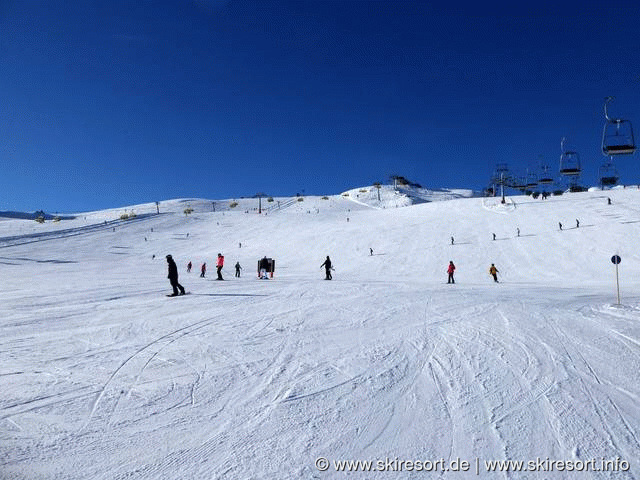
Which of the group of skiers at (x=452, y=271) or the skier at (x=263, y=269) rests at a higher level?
the skier at (x=263, y=269)

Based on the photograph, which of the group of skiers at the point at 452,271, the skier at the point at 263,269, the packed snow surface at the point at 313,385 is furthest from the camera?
the skier at the point at 263,269

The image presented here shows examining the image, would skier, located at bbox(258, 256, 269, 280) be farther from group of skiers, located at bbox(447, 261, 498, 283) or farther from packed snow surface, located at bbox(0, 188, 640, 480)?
group of skiers, located at bbox(447, 261, 498, 283)

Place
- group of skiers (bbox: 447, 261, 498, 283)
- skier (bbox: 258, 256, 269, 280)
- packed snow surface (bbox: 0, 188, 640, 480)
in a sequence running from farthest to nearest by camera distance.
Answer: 1. skier (bbox: 258, 256, 269, 280)
2. group of skiers (bbox: 447, 261, 498, 283)
3. packed snow surface (bbox: 0, 188, 640, 480)

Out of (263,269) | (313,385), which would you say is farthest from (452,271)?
(313,385)

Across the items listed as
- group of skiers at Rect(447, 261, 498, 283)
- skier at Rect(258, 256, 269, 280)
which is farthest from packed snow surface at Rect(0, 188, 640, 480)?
skier at Rect(258, 256, 269, 280)

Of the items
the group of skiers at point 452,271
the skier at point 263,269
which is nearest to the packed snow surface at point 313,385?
the group of skiers at point 452,271

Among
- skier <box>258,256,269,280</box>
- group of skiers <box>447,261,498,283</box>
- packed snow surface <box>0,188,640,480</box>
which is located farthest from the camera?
skier <box>258,256,269,280</box>

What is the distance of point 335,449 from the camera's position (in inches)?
140

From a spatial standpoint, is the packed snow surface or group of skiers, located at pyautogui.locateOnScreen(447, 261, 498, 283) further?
group of skiers, located at pyautogui.locateOnScreen(447, 261, 498, 283)

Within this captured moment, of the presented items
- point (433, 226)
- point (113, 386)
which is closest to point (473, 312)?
point (113, 386)

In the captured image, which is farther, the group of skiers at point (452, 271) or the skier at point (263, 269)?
the skier at point (263, 269)

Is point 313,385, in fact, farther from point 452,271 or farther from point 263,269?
point 263,269

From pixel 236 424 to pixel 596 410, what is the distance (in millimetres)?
3978

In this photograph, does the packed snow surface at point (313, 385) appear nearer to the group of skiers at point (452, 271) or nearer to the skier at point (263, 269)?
the group of skiers at point (452, 271)
